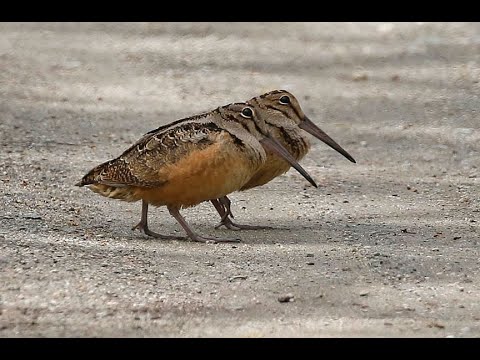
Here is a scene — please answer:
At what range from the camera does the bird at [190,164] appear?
26.7 feet

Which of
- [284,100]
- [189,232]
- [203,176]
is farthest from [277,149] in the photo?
[189,232]

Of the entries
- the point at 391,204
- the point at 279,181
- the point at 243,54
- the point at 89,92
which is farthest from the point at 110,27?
the point at 391,204

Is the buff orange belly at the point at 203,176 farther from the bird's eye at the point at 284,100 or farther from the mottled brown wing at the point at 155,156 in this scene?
the bird's eye at the point at 284,100

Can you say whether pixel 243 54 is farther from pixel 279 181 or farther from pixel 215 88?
pixel 279 181

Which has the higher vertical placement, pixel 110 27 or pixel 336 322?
A: pixel 336 322

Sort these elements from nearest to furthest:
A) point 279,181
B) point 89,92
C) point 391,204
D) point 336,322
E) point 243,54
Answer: point 336,322
point 391,204
point 279,181
point 89,92
point 243,54

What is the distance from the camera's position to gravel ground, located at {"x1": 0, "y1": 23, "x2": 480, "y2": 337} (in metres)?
6.52

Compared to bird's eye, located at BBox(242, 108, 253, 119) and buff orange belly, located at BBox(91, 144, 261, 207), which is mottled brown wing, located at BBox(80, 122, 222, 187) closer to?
buff orange belly, located at BBox(91, 144, 261, 207)

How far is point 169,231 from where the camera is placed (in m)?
8.88

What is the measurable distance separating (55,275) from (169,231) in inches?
80.9

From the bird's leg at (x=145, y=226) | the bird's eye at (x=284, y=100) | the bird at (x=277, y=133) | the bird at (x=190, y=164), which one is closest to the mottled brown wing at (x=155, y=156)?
the bird at (x=190, y=164)

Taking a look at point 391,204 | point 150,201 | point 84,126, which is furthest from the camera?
point 84,126

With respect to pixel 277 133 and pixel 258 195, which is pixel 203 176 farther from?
pixel 258 195

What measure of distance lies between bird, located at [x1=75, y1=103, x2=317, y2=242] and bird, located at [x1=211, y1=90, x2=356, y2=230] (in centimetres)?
37
